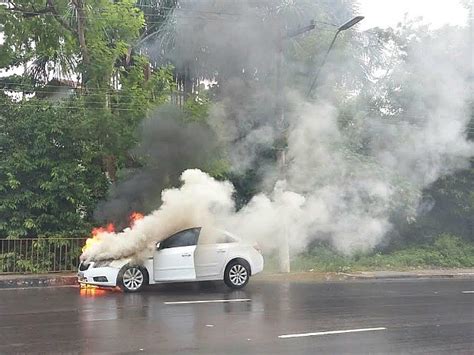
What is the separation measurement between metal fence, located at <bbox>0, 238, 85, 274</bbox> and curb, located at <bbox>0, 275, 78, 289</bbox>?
0.73m

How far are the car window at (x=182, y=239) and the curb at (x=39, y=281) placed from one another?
320 centimetres

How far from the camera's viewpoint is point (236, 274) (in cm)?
1167

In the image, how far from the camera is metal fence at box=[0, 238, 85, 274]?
1404 cm

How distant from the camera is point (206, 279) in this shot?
11398mm

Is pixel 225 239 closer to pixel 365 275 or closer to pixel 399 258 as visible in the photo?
pixel 365 275

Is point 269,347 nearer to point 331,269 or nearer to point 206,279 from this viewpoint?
point 206,279

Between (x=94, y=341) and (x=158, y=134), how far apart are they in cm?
785

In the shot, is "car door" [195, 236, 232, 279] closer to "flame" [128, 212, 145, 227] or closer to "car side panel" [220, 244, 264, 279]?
"car side panel" [220, 244, 264, 279]

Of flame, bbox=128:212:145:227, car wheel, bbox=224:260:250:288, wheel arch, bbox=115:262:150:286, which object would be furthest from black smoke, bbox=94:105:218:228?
car wheel, bbox=224:260:250:288

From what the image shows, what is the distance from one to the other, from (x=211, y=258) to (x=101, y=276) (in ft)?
6.97

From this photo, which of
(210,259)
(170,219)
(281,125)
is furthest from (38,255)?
(281,125)

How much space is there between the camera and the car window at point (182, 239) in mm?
11266

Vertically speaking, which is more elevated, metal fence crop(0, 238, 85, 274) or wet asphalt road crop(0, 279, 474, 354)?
metal fence crop(0, 238, 85, 274)

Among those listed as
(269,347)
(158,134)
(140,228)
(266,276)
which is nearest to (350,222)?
(266,276)
